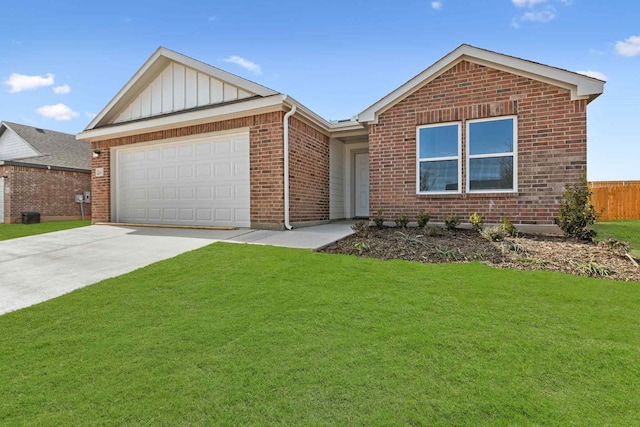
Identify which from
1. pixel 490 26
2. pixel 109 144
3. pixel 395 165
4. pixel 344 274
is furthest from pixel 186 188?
pixel 490 26

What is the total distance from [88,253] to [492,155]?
904 cm

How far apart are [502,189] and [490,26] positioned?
16.0 feet

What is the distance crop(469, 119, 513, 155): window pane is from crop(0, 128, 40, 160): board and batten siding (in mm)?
22180

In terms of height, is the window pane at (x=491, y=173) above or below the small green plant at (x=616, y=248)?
above

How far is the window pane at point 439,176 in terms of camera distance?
8250 millimetres

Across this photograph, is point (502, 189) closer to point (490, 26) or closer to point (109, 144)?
point (490, 26)

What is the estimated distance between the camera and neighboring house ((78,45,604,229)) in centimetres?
738

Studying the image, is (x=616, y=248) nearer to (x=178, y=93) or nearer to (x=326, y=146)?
(x=326, y=146)

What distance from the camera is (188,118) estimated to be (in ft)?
31.6

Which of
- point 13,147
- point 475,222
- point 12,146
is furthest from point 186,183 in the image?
point 12,146

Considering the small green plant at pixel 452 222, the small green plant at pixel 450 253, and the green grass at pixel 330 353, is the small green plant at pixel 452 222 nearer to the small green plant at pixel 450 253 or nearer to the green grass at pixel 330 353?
the small green plant at pixel 450 253

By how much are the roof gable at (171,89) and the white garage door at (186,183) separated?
1.15 metres

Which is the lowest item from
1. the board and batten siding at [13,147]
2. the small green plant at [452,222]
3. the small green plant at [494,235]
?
the small green plant at [494,235]

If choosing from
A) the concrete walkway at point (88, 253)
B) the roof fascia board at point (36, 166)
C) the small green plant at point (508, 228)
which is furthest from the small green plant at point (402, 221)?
the roof fascia board at point (36, 166)
